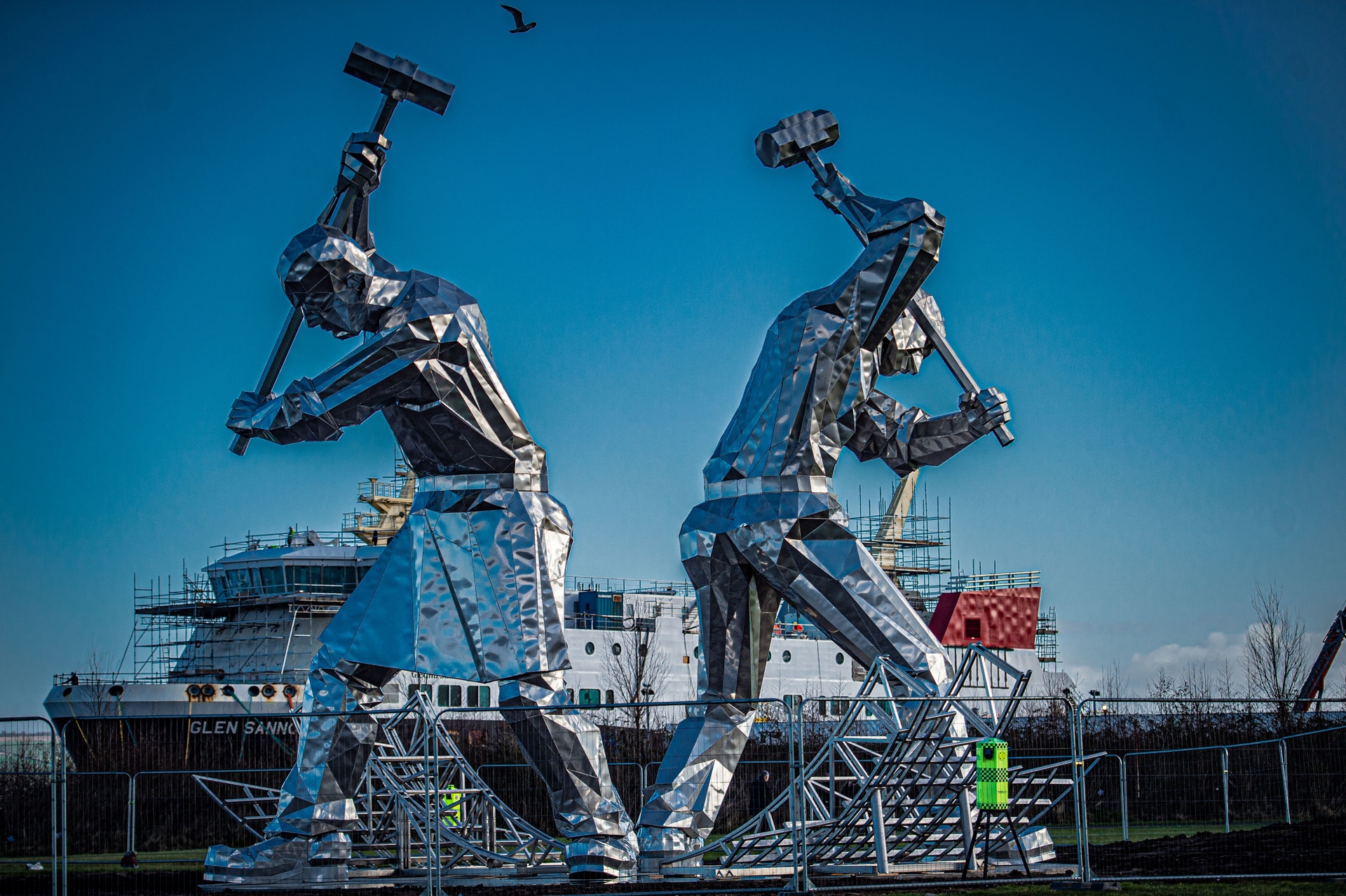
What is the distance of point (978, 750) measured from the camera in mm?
9648

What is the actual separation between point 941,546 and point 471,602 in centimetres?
3903

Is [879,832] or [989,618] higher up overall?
[989,618]

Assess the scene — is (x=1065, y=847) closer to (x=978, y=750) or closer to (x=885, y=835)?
(x=885, y=835)

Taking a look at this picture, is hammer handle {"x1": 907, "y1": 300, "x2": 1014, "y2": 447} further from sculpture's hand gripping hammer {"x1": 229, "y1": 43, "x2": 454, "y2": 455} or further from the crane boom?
the crane boom

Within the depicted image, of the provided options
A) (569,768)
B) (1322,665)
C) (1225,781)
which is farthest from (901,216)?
(1322,665)

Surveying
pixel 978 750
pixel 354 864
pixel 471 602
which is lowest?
pixel 354 864

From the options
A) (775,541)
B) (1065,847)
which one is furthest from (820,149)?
(1065,847)

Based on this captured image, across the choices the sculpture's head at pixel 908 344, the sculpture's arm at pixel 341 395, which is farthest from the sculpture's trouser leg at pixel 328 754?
the sculpture's head at pixel 908 344

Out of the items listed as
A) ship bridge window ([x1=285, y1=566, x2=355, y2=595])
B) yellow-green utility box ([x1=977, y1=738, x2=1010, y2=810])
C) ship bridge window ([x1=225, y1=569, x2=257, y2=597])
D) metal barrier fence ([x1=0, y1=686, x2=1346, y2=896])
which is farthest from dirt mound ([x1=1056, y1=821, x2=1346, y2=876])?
ship bridge window ([x1=225, y1=569, x2=257, y2=597])

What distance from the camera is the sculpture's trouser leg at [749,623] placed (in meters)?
11.2

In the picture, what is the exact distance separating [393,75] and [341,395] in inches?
114

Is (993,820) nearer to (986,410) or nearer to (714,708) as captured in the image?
(714,708)

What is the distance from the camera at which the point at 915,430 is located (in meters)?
12.7

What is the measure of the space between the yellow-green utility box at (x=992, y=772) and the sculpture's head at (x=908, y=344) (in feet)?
13.0
